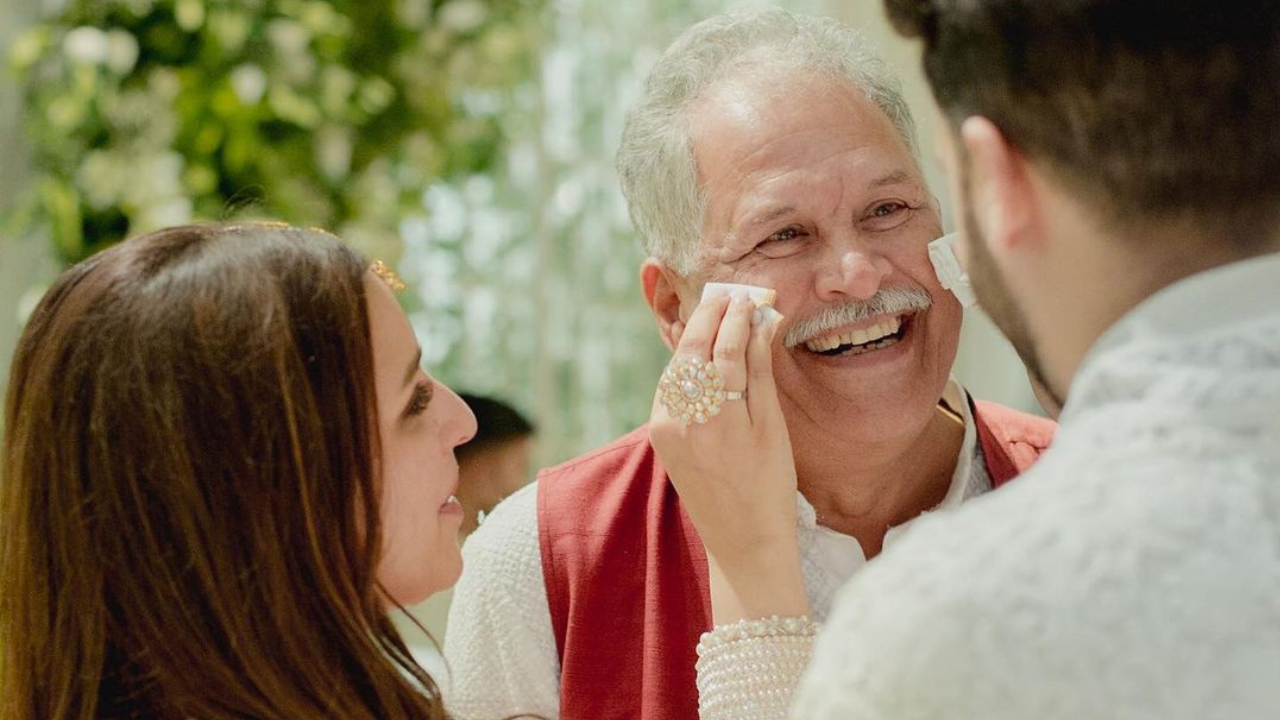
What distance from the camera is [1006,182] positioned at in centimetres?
95

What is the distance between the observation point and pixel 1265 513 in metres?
0.83

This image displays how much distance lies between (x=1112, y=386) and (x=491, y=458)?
2620 mm

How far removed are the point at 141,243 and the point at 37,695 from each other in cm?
42

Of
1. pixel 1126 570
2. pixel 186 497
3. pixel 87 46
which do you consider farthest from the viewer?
pixel 87 46

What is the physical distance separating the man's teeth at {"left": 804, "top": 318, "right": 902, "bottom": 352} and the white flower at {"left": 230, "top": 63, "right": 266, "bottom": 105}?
164 centimetres

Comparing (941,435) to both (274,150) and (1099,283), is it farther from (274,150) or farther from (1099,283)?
(274,150)

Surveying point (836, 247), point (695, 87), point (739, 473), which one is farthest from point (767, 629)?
point (695, 87)

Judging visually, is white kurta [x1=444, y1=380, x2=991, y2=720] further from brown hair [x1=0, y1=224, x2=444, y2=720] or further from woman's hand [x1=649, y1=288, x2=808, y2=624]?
brown hair [x1=0, y1=224, x2=444, y2=720]

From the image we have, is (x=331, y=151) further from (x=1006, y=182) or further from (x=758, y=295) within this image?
(x=1006, y=182)

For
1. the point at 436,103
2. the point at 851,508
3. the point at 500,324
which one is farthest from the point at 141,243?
the point at 500,324

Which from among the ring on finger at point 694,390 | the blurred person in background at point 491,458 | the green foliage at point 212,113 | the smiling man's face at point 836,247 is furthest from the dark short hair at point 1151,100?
the blurred person in background at point 491,458

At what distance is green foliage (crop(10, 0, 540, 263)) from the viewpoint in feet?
9.68

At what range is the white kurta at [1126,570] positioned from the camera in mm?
805

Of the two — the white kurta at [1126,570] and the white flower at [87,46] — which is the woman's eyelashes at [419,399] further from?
the white flower at [87,46]
